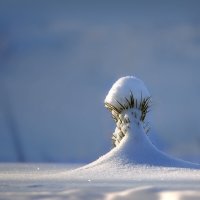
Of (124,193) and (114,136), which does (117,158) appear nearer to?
(114,136)

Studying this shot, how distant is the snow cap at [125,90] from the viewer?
648 inches

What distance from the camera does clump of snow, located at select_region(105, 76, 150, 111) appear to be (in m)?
16.5

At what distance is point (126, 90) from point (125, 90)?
0.03 metres

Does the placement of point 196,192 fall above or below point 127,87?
below

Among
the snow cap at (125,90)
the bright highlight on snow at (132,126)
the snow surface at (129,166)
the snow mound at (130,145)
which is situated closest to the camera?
the snow surface at (129,166)

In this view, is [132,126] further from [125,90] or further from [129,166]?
[129,166]

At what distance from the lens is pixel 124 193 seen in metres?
7.88

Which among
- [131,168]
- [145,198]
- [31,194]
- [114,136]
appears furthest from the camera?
[114,136]

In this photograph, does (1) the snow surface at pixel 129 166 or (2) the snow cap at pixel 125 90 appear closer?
(1) the snow surface at pixel 129 166

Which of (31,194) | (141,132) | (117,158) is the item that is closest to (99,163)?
(117,158)

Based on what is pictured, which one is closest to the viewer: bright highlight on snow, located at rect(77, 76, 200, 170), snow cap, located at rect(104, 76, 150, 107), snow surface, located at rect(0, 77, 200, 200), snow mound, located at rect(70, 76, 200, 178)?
snow surface, located at rect(0, 77, 200, 200)

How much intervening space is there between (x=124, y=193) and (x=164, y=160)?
805 cm

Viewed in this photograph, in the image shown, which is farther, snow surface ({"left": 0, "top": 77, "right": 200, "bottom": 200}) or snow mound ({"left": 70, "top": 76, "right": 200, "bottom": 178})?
snow mound ({"left": 70, "top": 76, "right": 200, "bottom": 178})

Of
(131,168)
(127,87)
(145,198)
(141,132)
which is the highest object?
(127,87)
